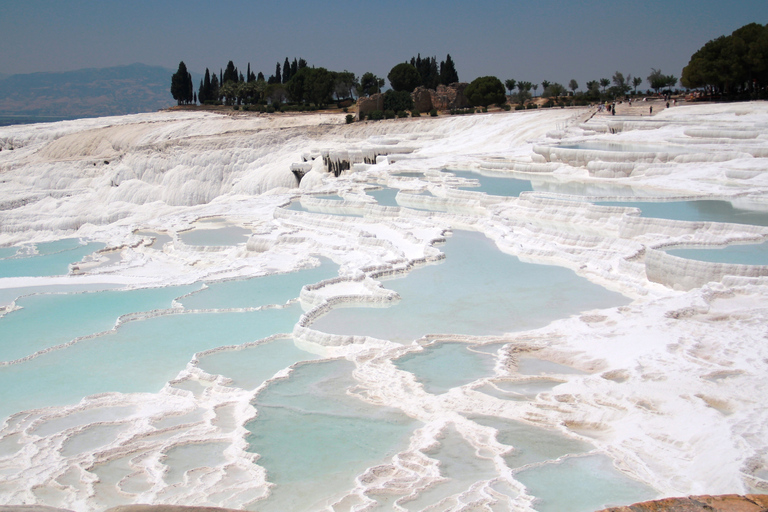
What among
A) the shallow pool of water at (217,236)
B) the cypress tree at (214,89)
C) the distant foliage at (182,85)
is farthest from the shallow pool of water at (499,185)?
the cypress tree at (214,89)

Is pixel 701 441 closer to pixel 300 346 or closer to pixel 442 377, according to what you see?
pixel 442 377

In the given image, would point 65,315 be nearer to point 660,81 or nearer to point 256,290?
point 256,290

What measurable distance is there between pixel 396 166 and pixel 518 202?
5138 millimetres

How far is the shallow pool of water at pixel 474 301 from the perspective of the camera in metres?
5.46

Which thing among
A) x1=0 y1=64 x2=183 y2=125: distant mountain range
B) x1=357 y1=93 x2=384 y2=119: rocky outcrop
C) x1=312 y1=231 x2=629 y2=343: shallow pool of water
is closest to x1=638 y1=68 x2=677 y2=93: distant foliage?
x1=357 y1=93 x2=384 y2=119: rocky outcrop

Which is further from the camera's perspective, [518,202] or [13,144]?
[13,144]

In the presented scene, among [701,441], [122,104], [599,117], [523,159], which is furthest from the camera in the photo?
[122,104]

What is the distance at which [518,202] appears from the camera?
987 centimetres

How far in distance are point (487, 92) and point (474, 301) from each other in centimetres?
2101

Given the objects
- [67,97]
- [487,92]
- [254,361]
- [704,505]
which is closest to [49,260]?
[254,361]

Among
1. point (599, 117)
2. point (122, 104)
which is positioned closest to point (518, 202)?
point (599, 117)

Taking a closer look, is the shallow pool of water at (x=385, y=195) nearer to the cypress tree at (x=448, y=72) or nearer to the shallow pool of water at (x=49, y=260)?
the shallow pool of water at (x=49, y=260)

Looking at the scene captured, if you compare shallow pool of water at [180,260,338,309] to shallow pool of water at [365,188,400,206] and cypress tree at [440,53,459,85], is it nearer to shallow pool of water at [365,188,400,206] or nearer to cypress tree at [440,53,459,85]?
shallow pool of water at [365,188,400,206]

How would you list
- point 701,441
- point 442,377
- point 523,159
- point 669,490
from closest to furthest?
point 669,490 → point 701,441 → point 442,377 → point 523,159
